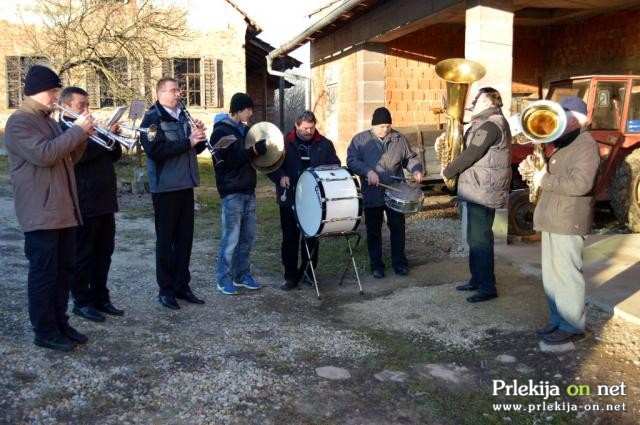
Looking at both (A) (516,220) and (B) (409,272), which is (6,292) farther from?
(A) (516,220)

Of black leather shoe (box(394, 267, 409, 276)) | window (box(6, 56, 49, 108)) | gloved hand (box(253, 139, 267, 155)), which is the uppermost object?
window (box(6, 56, 49, 108))

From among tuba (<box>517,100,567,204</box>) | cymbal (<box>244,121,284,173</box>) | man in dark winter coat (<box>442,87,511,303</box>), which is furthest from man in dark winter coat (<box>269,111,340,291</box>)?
tuba (<box>517,100,567,204</box>)

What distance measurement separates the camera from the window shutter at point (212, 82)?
63.8 ft

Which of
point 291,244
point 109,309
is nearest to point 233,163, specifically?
point 291,244

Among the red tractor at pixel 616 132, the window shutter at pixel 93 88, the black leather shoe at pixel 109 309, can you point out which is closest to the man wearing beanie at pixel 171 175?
the black leather shoe at pixel 109 309

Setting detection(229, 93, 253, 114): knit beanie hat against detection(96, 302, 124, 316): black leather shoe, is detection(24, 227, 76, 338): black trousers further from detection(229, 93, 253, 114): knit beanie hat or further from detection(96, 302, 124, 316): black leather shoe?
detection(229, 93, 253, 114): knit beanie hat

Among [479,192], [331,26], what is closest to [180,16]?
[331,26]

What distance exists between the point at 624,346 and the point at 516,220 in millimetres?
3530

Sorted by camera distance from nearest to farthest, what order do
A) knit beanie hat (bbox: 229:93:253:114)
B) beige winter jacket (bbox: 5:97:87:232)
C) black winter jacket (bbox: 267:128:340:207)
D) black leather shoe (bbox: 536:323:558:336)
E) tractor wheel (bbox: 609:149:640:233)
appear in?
beige winter jacket (bbox: 5:97:87:232)
black leather shoe (bbox: 536:323:558:336)
knit beanie hat (bbox: 229:93:253:114)
black winter jacket (bbox: 267:128:340:207)
tractor wheel (bbox: 609:149:640:233)

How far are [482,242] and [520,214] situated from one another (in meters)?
2.61

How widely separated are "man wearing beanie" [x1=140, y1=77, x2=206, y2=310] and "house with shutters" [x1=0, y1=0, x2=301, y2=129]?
40.0ft

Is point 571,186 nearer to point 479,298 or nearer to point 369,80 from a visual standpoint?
point 479,298

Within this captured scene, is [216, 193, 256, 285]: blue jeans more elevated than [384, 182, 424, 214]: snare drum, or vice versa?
[384, 182, 424, 214]: snare drum

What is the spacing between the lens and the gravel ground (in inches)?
133
